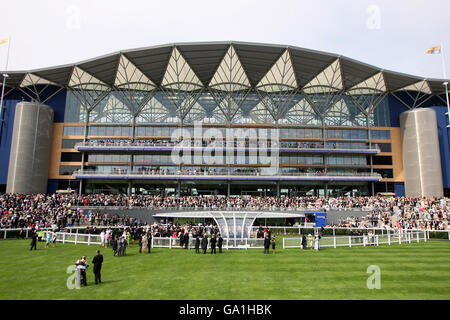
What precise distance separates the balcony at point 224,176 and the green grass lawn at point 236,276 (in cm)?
→ 3318

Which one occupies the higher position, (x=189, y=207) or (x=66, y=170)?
(x=66, y=170)

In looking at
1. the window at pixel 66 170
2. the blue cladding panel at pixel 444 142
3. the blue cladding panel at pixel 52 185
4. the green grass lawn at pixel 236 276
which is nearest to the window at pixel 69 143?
the window at pixel 66 170

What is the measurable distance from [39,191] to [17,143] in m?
8.71

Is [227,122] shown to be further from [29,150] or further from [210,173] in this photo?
[29,150]

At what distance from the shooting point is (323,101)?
57906 millimetres

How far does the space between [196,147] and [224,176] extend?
279 inches

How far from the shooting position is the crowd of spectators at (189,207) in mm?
34094

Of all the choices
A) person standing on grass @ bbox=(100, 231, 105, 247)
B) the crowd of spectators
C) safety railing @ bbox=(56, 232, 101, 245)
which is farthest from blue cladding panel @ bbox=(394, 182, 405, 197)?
safety railing @ bbox=(56, 232, 101, 245)

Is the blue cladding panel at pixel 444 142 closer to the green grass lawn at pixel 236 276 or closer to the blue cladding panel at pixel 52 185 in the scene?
the green grass lawn at pixel 236 276

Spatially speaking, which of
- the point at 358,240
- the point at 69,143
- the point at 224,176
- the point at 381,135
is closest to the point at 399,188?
the point at 381,135

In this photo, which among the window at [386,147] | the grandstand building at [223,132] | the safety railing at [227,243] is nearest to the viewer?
the safety railing at [227,243]

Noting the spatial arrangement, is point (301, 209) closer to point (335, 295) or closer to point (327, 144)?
point (327, 144)

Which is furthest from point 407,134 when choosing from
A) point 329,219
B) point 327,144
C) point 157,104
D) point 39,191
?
point 39,191

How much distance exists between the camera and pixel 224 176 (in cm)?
5375
